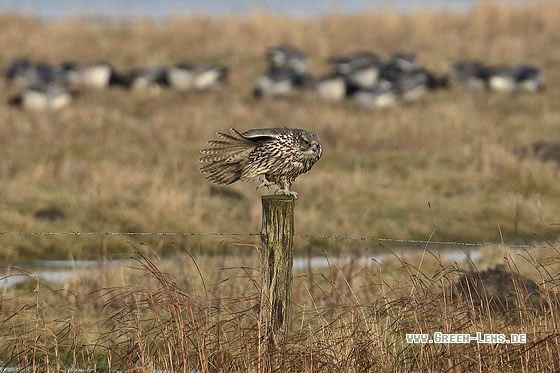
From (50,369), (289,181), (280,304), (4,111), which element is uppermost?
(4,111)

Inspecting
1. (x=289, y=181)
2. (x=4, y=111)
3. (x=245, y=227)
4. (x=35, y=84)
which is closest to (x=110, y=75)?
(x=35, y=84)

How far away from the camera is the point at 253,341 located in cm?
668

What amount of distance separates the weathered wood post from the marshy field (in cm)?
12

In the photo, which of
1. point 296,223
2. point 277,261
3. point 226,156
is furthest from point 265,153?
point 296,223

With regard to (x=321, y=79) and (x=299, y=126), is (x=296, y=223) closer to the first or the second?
(x=299, y=126)

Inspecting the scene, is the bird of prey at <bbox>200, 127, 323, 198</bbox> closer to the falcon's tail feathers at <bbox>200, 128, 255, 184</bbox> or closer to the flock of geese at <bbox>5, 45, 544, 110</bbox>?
the falcon's tail feathers at <bbox>200, 128, 255, 184</bbox>

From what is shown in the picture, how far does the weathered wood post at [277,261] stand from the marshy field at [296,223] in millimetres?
124

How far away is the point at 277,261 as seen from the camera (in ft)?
21.7

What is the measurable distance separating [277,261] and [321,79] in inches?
796

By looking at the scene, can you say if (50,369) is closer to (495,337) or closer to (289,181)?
(289,181)

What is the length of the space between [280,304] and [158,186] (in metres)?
9.15

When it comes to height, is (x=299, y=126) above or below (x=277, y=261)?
above

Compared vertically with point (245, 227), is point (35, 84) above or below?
above

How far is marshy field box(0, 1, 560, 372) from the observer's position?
6.59 metres
